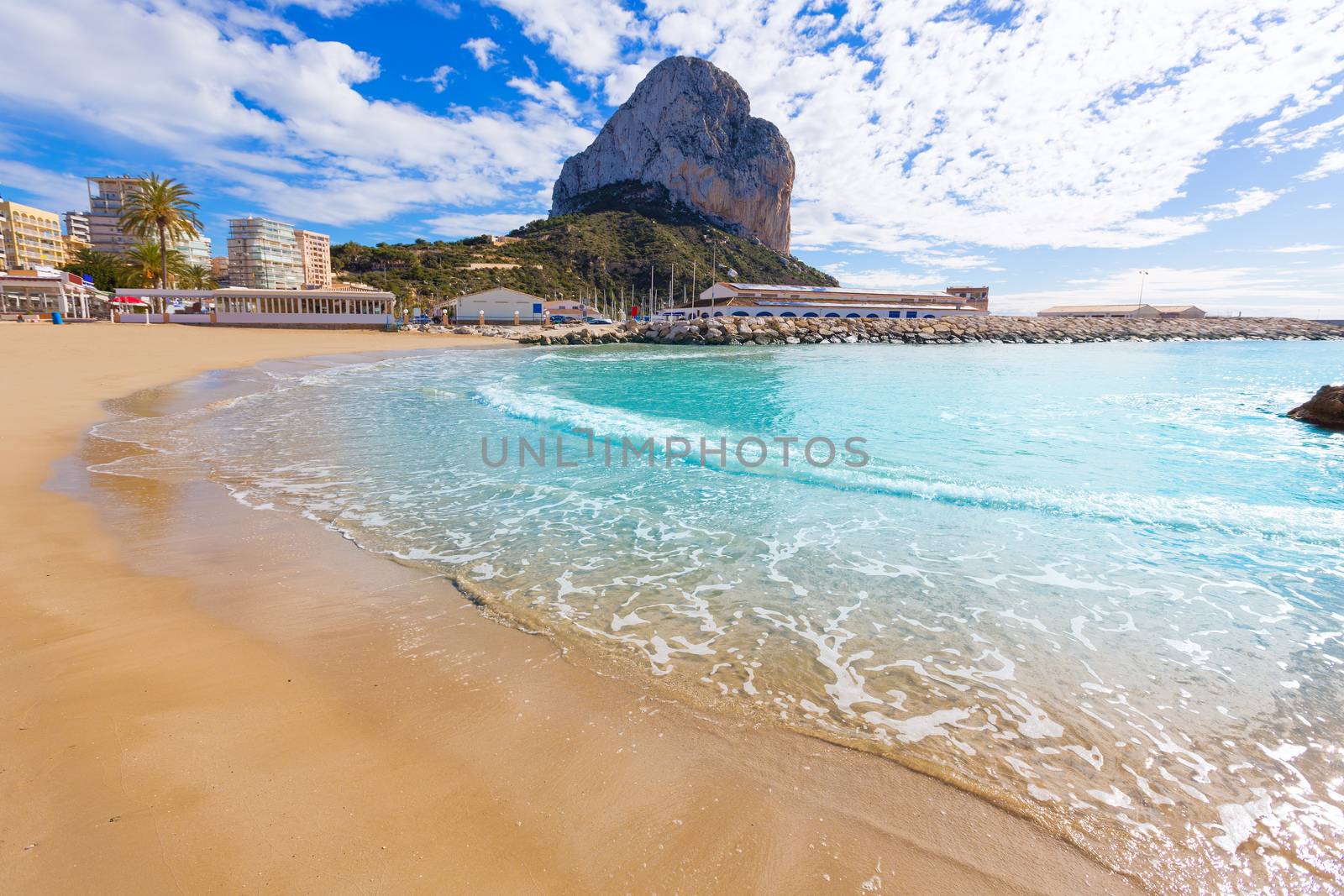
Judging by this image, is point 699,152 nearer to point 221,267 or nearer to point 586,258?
point 586,258

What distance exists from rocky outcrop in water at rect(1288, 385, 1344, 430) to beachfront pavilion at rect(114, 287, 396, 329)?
57.5 meters

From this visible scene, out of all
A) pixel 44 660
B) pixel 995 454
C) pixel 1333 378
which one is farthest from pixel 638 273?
pixel 44 660

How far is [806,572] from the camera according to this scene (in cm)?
540

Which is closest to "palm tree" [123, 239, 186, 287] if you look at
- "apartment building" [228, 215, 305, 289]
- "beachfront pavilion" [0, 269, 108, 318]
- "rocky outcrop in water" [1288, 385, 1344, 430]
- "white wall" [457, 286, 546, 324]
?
"beachfront pavilion" [0, 269, 108, 318]

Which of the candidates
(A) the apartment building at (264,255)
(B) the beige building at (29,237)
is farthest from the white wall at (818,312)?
(A) the apartment building at (264,255)

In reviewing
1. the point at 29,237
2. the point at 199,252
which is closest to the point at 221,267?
the point at 199,252

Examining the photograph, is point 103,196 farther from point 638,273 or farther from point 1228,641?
point 1228,641

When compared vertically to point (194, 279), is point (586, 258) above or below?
above

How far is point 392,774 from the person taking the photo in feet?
8.89

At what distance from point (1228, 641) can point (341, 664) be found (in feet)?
20.7

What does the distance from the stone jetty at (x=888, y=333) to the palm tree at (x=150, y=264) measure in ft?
125

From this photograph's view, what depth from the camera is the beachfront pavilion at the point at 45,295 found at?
A: 47.3m

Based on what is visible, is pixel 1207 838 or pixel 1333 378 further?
pixel 1333 378

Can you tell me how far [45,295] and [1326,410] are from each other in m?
82.2
